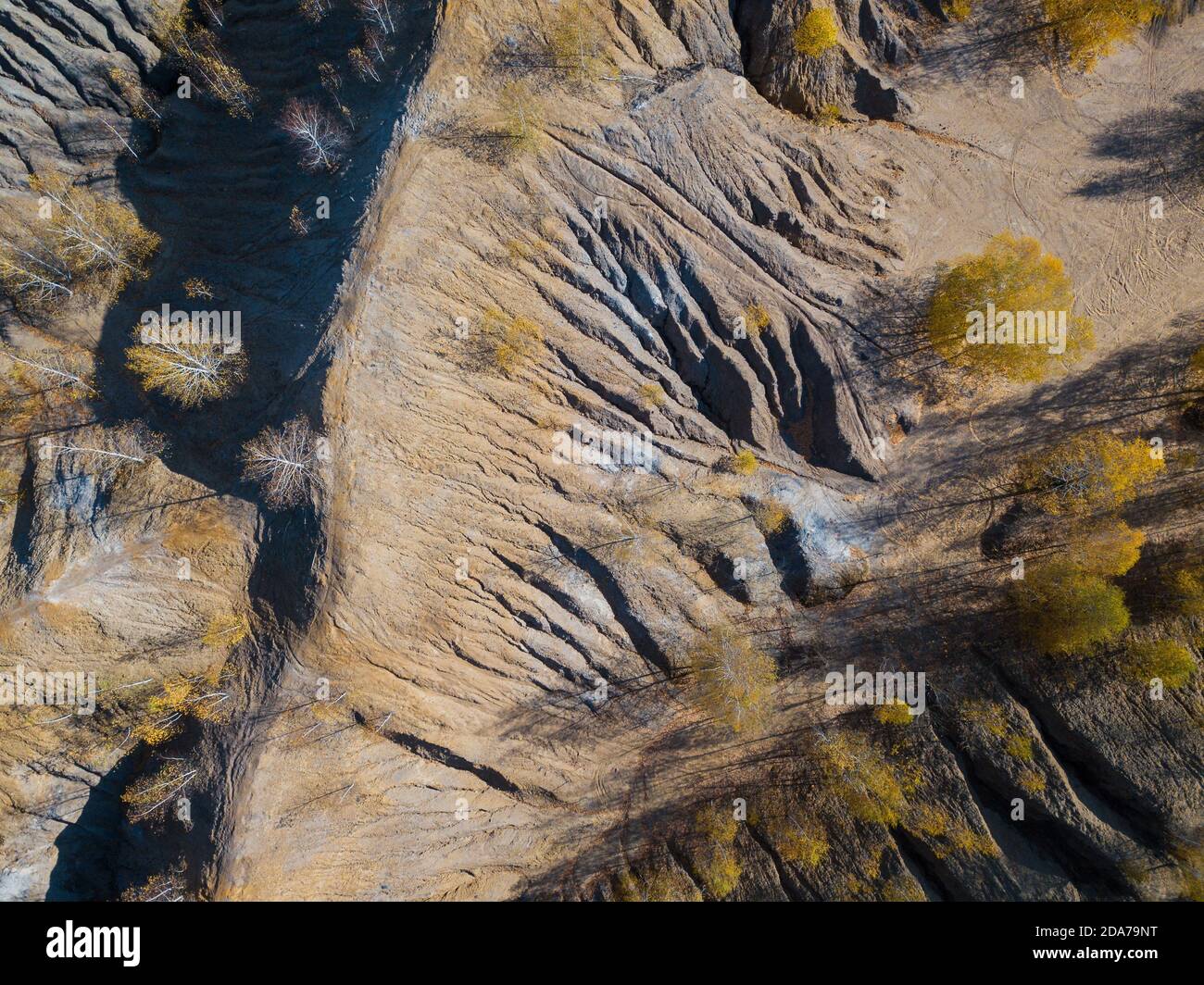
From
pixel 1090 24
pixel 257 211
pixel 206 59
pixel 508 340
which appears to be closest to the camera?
pixel 508 340

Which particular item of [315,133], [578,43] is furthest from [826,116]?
[315,133]

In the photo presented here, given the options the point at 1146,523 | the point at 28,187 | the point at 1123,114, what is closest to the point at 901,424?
the point at 1146,523

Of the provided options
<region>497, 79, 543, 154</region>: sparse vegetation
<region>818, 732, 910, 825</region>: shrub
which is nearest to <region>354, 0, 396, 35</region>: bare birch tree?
<region>497, 79, 543, 154</region>: sparse vegetation

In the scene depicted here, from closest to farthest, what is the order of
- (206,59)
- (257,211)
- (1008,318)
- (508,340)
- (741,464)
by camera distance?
(508,340) < (257,211) < (206,59) < (741,464) < (1008,318)

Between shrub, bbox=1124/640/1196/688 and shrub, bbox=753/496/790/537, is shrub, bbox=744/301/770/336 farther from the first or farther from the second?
shrub, bbox=1124/640/1196/688

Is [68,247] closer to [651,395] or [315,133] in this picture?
[315,133]

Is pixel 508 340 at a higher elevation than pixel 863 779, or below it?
higher

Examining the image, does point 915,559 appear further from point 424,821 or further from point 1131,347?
point 424,821
